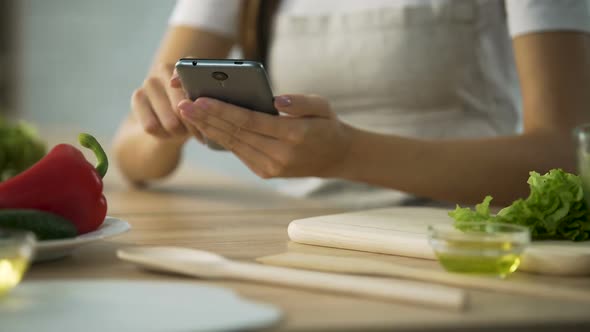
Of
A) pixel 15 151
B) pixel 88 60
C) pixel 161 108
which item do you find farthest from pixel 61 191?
pixel 88 60

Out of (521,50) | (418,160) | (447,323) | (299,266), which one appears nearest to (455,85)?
(521,50)

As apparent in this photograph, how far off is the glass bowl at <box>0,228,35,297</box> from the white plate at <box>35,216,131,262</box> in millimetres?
129

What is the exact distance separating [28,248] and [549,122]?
1.01 m

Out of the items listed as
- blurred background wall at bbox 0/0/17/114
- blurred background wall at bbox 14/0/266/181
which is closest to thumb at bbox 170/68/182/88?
blurred background wall at bbox 14/0/266/181

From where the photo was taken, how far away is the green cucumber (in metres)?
0.78

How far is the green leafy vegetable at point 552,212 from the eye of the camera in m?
0.85

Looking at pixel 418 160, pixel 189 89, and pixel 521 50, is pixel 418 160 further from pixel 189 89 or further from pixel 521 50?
pixel 189 89

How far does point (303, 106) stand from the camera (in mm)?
1152

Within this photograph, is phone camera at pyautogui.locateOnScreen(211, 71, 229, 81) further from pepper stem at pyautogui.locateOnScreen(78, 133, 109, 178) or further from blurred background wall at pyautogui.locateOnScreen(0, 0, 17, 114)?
blurred background wall at pyautogui.locateOnScreen(0, 0, 17, 114)

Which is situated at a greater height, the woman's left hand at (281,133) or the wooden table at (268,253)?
the woman's left hand at (281,133)

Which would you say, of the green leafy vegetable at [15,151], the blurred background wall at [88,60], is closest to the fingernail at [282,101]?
the green leafy vegetable at [15,151]

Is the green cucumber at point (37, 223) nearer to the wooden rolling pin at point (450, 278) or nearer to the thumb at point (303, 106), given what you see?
the wooden rolling pin at point (450, 278)

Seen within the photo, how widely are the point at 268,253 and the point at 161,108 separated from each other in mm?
476

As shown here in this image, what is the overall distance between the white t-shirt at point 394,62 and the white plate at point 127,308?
85 cm
